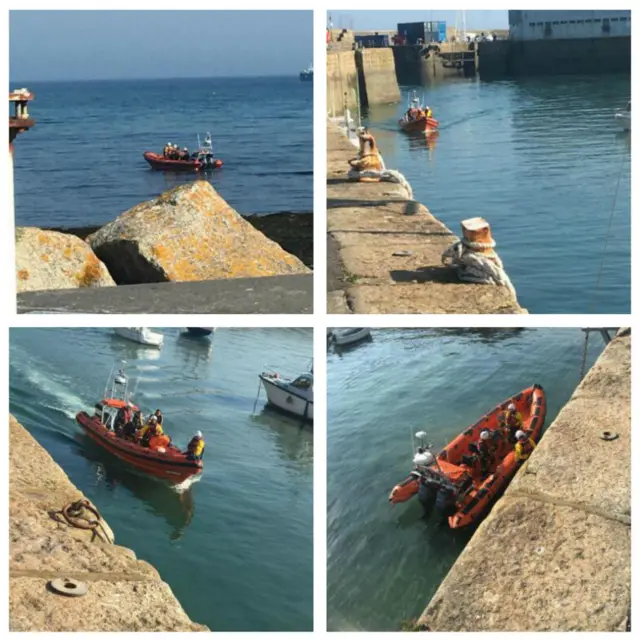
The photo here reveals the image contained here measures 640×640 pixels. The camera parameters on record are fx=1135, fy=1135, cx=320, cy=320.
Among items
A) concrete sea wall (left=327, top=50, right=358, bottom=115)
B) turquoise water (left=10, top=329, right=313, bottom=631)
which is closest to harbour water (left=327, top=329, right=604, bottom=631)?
turquoise water (left=10, top=329, right=313, bottom=631)

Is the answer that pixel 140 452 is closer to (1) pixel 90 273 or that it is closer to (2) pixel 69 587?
(2) pixel 69 587

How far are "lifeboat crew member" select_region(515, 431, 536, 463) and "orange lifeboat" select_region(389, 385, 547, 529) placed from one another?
2cm

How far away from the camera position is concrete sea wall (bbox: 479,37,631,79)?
31.0 ft

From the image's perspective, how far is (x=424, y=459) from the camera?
15.0ft

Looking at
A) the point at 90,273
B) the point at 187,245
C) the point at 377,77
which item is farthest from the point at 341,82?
the point at 90,273

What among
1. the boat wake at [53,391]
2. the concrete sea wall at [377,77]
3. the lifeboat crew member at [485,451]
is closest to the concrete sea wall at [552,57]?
the concrete sea wall at [377,77]

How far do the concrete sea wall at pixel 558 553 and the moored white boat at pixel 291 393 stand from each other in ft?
2.56

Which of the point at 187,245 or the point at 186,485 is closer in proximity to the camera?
the point at 186,485

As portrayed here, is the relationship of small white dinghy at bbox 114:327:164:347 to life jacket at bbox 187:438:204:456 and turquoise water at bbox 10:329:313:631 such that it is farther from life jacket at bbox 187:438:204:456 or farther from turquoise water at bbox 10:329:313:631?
life jacket at bbox 187:438:204:456

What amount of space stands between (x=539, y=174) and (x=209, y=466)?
7589 mm

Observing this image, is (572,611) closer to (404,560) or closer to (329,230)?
(404,560)

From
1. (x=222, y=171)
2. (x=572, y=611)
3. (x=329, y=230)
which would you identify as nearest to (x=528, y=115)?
(x=222, y=171)

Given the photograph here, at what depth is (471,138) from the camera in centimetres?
Result: 1544

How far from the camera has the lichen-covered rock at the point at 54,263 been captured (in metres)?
5.28
